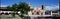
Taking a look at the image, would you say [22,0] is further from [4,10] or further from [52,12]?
[52,12]

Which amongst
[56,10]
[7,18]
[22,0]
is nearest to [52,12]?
[56,10]

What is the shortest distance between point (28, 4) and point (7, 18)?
0.54 metres

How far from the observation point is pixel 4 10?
354 centimetres

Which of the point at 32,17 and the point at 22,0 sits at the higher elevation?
the point at 22,0

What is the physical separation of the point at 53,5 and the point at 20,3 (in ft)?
2.28

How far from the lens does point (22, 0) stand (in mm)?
3547

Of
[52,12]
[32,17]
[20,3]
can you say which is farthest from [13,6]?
[52,12]

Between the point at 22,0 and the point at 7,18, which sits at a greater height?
the point at 22,0

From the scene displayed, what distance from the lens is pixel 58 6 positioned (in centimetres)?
350

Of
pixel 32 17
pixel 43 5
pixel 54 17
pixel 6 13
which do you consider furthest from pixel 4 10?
pixel 54 17

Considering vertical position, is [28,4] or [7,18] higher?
[28,4]

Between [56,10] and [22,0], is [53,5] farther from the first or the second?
[22,0]

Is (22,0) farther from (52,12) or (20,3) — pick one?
(52,12)

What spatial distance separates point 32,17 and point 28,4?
11.5 inches
